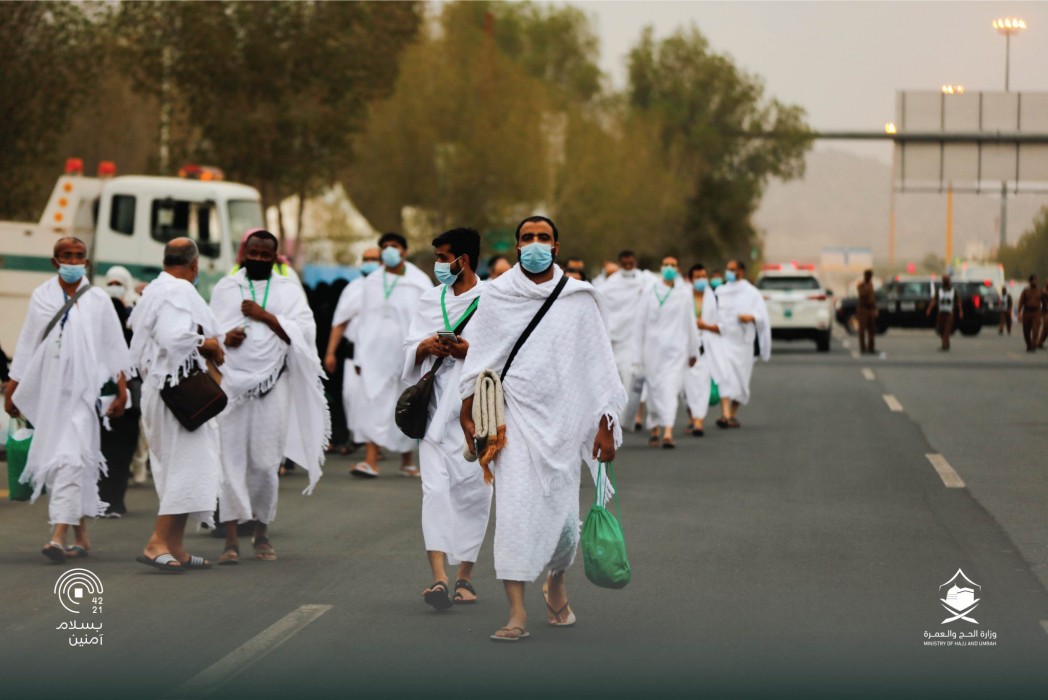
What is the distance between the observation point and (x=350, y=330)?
15391 millimetres

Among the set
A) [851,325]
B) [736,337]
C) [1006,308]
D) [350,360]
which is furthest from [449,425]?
[851,325]

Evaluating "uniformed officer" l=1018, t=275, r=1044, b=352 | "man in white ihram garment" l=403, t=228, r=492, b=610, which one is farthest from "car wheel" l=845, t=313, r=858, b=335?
"man in white ihram garment" l=403, t=228, r=492, b=610

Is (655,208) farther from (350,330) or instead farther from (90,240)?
(350,330)

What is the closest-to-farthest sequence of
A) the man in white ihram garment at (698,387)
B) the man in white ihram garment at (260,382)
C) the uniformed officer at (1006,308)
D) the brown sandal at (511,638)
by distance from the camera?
the brown sandal at (511,638) → the man in white ihram garment at (260,382) → the man in white ihram garment at (698,387) → the uniformed officer at (1006,308)

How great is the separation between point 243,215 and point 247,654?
20.3m

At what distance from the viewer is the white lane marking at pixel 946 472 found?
45.8 ft

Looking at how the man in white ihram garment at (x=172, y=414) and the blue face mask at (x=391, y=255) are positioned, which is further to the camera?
the blue face mask at (x=391, y=255)

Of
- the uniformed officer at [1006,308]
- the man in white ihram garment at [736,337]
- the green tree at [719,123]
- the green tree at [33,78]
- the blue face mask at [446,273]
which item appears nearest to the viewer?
the blue face mask at [446,273]

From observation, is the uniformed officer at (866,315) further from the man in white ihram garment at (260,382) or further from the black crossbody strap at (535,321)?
the black crossbody strap at (535,321)

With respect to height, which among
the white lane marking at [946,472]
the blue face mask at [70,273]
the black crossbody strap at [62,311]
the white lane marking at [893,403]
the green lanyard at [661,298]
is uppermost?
the blue face mask at [70,273]

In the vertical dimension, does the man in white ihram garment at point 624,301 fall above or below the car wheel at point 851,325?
above

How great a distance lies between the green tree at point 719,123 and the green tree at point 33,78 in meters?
54.0

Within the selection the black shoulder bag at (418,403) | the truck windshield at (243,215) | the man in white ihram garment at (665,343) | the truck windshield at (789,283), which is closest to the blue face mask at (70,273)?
the black shoulder bag at (418,403)

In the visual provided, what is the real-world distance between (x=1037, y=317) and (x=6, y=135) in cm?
2049
